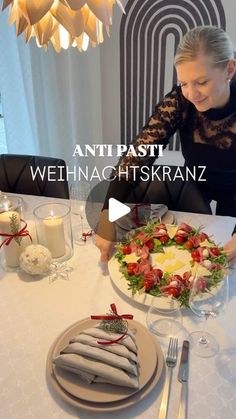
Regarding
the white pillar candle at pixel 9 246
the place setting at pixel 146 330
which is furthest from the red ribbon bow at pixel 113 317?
the white pillar candle at pixel 9 246

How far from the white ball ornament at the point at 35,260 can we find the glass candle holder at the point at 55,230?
2.8 inches

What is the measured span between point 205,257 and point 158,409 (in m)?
0.46

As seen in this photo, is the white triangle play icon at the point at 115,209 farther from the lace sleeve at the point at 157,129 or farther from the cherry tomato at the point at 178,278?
the cherry tomato at the point at 178,278

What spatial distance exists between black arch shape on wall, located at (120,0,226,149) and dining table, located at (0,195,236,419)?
1738mm

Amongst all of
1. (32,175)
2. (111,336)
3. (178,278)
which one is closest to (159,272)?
(178,278)

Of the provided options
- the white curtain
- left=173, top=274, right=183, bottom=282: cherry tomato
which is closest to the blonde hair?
left=173, top=274, right=183, bottom=282: cherry tomato

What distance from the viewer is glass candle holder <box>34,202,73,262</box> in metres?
1.17

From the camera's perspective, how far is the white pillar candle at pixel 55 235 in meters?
1.17

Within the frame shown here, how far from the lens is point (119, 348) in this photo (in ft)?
2.64

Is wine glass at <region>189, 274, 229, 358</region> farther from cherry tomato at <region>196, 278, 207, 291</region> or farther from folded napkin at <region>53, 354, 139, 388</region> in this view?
folded napkin at <region>53, 354, 139, 388</region>

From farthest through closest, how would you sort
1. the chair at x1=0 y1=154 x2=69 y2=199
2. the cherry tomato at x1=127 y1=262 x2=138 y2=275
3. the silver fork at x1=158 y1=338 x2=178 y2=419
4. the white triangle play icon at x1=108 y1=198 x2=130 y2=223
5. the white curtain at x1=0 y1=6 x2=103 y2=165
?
the white curtain at x1=0 y1=6 x2=103 y2=165
the chair at x1=0 y1=154 x2=69 y2=199
the white triangle play icon at x1=108 y1=198 x2=130 y2=223
the cherry tomato at x1=127 y1=262 x2=138 y2=275
the silver fork at x1=158 y1=338 x2=178 y2=419

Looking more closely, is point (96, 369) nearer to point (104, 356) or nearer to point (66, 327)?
point (104, 356)

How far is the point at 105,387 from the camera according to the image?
77cm

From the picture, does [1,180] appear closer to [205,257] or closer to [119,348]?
[205,257]
